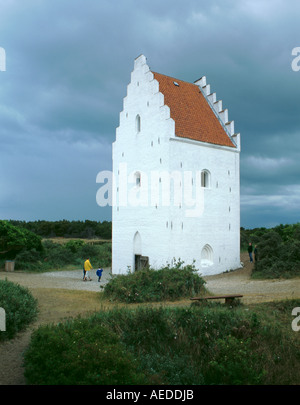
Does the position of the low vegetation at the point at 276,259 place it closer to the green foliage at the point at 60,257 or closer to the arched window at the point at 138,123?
the arched window at the point at 138,123

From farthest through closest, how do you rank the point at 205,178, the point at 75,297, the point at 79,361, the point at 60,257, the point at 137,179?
the point at 60,257, the point at 137,179, the point at 205,178, the point at 75,297, the point at 79,361

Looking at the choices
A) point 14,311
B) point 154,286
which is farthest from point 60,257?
point 14,311

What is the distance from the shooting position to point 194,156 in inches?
856

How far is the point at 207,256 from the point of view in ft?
73.8

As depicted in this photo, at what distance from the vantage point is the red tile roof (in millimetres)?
21984

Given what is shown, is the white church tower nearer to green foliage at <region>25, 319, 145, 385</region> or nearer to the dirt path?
the dirt path

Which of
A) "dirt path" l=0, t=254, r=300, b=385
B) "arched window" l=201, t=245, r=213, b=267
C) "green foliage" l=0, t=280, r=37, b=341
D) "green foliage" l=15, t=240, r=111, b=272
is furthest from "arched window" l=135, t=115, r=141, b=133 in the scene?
"green foliage" l=0, t=280, r=37, b=341

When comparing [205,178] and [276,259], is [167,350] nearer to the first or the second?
[276,259]

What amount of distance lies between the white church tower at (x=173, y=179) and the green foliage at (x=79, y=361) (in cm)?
1371

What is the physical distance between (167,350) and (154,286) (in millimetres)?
6152

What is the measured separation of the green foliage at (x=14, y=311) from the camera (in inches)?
326
